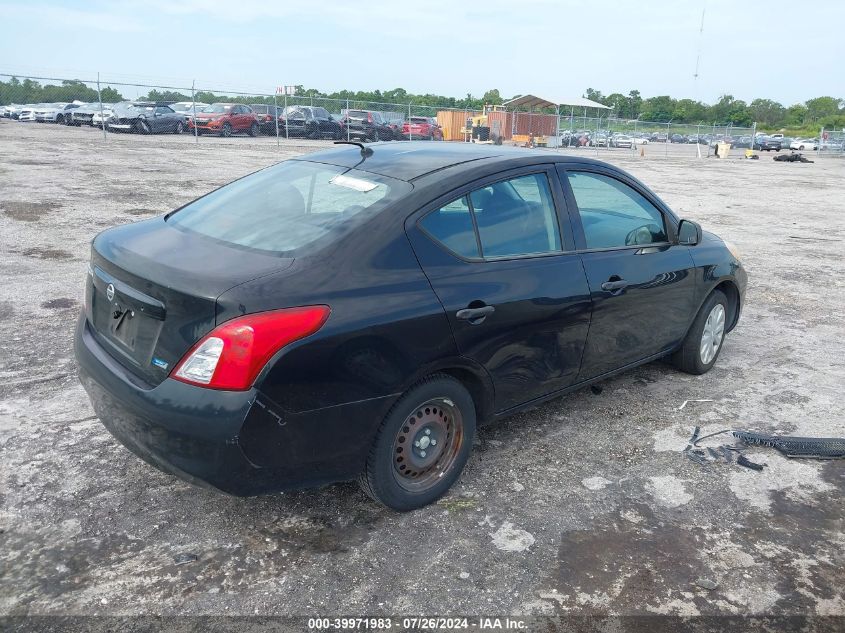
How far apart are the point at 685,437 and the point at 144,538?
2.95 metres

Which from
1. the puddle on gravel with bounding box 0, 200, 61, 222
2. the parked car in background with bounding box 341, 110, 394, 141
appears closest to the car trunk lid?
the puddle on gravel with bounding box 0, 200, 61, 222

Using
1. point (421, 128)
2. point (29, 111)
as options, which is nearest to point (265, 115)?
point (421, 128)

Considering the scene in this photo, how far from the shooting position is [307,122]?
32031mm

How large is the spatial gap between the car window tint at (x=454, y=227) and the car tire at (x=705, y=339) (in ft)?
7.34

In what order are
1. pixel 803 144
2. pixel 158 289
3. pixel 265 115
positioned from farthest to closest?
pixel 803 144, pixel 265 115, pixel 158 289

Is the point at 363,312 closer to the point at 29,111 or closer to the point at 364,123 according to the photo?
the point at 364,123

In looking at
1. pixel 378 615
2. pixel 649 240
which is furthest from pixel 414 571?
pixel 649 240

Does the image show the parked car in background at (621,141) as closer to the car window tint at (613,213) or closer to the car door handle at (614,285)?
the car window tint at (613,213)

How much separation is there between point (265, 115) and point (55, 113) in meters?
11.6

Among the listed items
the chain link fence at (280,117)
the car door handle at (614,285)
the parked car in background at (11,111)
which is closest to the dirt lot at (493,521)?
the car door handle at (614,285)

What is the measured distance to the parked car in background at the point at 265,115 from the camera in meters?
32.1

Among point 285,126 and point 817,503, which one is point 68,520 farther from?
point 285,126

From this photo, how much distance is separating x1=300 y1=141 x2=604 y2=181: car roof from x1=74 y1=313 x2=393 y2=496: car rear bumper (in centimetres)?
123

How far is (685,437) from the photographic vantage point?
4102mm
